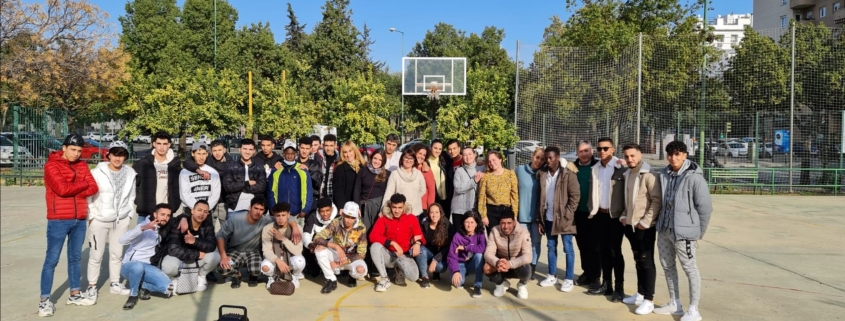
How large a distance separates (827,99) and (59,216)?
1961 cm

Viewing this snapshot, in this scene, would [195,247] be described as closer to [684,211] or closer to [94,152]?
[684,211]

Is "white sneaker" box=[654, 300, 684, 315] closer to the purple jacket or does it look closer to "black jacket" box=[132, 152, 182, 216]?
the purple jacket

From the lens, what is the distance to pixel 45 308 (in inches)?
199

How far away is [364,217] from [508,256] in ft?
5.62

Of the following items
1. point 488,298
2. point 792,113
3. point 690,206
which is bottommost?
point 488,298

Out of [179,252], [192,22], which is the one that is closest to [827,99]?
[179,252]

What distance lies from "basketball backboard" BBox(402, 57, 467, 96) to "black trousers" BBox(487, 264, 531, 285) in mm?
13387

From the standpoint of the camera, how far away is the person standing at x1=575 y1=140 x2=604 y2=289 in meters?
5.93

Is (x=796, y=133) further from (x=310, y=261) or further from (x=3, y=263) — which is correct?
(x=3, y=263)

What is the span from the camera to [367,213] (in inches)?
266

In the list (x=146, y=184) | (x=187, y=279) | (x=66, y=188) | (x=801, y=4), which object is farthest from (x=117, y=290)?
(x=801, y=4)

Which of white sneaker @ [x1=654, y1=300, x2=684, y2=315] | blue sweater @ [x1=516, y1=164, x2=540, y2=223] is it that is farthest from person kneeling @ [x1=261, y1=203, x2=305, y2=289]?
white sneaker @ [x1=654, y1=300, x2=684, y2=315]

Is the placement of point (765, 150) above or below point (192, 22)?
below

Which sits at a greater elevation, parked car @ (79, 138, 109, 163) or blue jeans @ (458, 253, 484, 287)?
parked car @ (79, 138, 109, 163)
